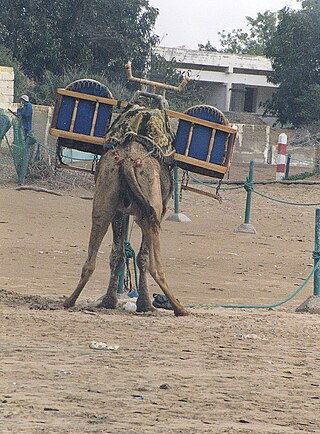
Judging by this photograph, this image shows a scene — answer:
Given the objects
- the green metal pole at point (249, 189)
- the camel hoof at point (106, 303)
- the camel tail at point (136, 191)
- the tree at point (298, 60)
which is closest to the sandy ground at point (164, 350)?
the camel hoof at point (106, 303)

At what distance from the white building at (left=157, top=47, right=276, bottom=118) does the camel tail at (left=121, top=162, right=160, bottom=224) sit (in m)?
43.6

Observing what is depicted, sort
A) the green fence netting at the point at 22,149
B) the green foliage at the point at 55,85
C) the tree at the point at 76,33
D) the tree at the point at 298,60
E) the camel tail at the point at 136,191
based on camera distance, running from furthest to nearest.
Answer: the tree at the point at 298,60
the tree at the point at 76,33
the green foliage at the point at 55,85
the green fence netting at the point at 22,149
the camel tail at the point at 136,191

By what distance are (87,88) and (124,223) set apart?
4.42 ft

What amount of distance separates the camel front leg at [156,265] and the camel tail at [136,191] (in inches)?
4.7

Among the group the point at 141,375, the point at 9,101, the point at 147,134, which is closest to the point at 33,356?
the point at 141,375

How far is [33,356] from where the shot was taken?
690 centimetres

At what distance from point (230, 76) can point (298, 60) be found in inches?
501

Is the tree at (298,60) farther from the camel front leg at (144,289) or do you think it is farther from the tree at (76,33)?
the camel front leg at (144,289)

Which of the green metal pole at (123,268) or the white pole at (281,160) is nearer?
the green metal pole at (123,268)

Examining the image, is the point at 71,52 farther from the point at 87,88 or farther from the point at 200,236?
the point at 87,88

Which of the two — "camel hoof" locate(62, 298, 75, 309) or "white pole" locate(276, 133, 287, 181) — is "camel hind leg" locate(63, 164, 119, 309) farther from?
"white pole" locate(276, 133, 287, 181)

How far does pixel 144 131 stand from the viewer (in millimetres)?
9336

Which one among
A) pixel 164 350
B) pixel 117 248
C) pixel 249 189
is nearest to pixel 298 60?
pixel 249 189

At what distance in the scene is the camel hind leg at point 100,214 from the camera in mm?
9180
